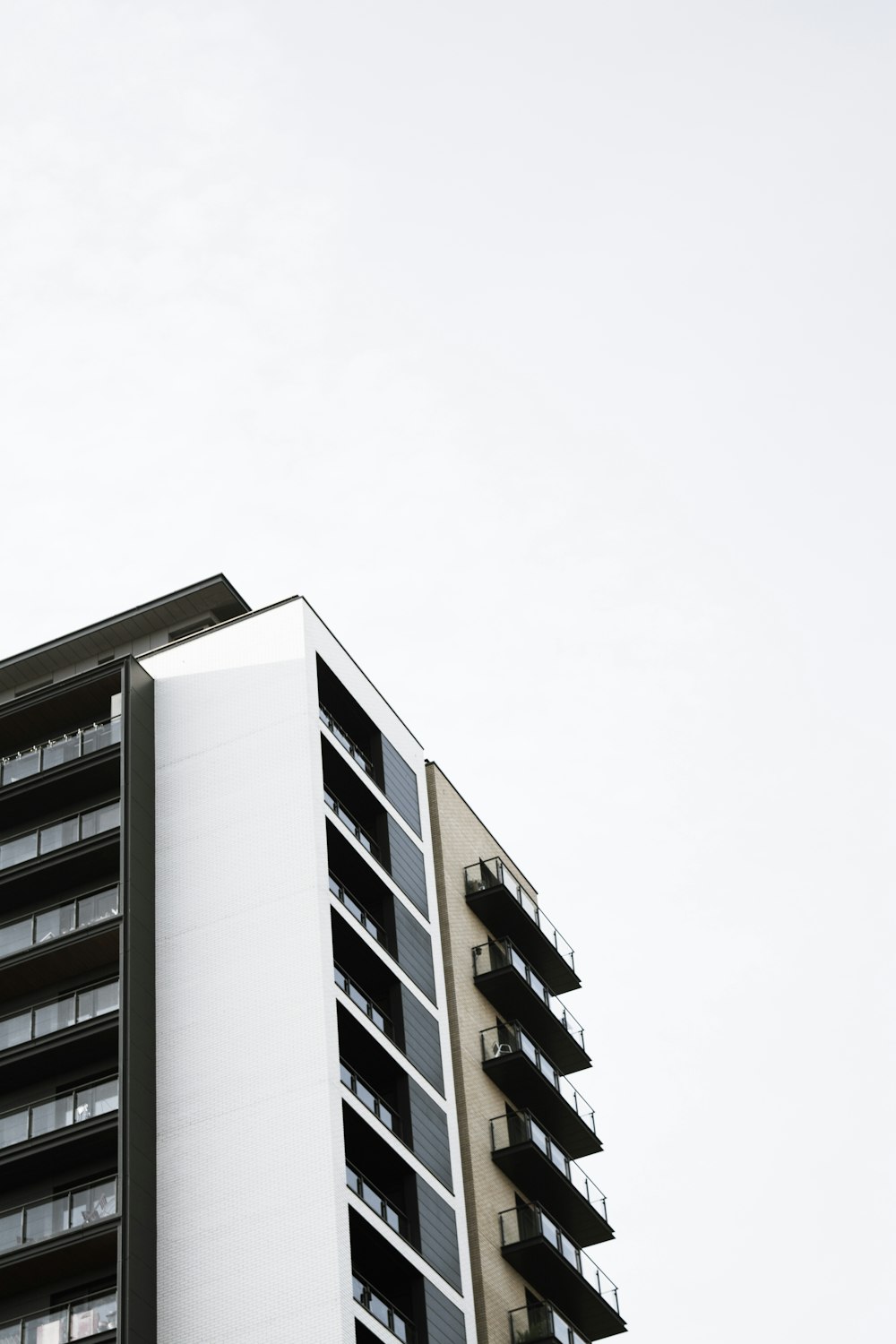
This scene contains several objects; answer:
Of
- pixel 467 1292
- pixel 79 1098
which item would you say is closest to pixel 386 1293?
pixel 467 1292

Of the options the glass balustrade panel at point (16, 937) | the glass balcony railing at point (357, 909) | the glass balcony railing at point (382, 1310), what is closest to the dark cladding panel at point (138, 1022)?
the glass balustrade panel at point (16, 937)

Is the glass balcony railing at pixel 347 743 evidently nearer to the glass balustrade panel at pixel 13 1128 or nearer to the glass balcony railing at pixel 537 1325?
the glass balustrade panel at pixel 13 1128

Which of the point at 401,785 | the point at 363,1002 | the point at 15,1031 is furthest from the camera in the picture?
the point at 401,785

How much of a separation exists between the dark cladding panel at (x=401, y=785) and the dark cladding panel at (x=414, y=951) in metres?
3.82

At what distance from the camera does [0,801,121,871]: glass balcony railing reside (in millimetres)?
49594

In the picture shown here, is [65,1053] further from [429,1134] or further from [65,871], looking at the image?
[429,1134]

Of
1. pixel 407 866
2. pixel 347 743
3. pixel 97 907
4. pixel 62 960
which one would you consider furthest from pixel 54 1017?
pixel 407 866

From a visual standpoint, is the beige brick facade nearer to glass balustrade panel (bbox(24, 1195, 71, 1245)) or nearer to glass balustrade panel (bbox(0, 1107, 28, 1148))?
glass balustrade panel (bbox(24, 1195, 71, 1245))

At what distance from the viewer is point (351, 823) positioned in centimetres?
5231

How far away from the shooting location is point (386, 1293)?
4547cm

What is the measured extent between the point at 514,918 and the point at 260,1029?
53.0ft

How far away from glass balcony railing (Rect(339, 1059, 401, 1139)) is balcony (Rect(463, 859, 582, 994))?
37.1 feet

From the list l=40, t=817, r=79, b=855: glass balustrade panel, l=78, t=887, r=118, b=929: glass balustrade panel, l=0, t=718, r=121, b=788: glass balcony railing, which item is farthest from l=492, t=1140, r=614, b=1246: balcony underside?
l=0, t=718, r=121, b=788: glass balcony railing

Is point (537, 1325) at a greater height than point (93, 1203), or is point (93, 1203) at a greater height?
point (93, 1203)
